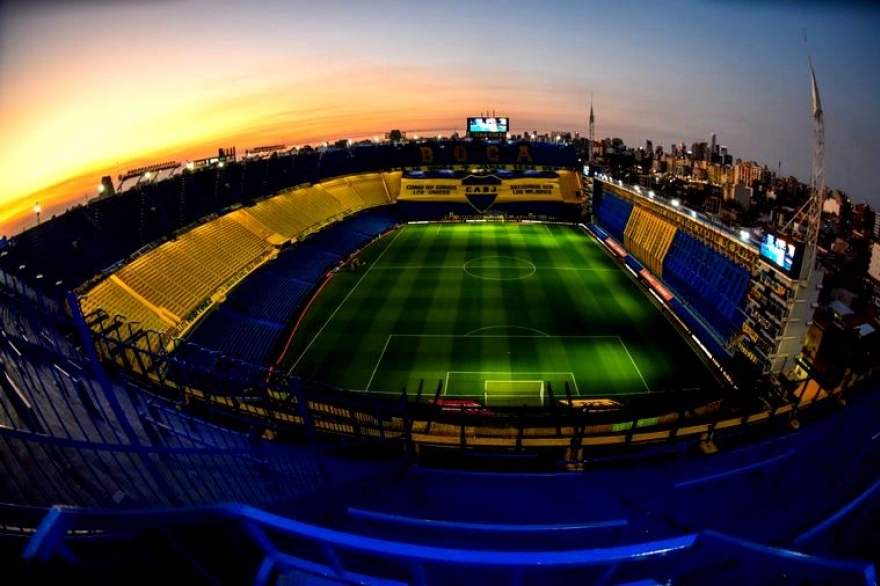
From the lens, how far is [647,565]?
17.3 feet

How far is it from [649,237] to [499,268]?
39.0ft

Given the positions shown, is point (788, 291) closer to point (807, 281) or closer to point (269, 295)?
point (807, 281)

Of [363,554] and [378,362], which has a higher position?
[363,554]

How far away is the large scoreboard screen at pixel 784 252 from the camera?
17703mm

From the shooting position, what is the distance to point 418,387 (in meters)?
21.6

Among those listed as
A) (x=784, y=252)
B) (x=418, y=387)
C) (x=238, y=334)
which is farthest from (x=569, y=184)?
(x=238, y=334)

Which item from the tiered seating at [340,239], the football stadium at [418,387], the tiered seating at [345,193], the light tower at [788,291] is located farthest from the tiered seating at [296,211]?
the light tower at [788,291]

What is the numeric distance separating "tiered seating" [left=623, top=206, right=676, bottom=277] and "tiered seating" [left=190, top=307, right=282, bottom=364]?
26368 millimetres

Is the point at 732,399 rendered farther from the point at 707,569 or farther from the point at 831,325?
the point at 707,569

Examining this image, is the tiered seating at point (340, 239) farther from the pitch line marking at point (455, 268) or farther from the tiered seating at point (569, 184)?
the tiered seating at point (569, 184)

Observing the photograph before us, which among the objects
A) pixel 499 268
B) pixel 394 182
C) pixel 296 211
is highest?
pixel 296 211

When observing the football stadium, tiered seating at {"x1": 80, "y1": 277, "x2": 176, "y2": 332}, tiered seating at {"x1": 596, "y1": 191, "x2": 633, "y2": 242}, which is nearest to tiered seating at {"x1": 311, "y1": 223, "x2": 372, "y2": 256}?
the football stadium

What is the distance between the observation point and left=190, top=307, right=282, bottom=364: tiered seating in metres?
24.3

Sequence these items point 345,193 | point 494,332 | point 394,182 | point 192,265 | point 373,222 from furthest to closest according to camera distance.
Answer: point 394,182 < point 345,193 < point 373,222 < point 192,265 < point 494,332
